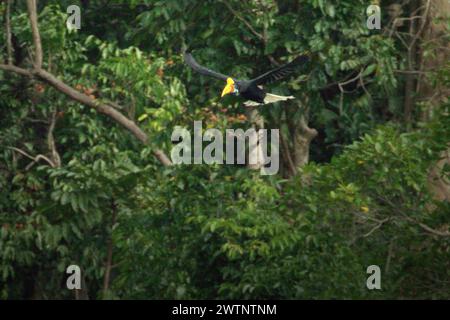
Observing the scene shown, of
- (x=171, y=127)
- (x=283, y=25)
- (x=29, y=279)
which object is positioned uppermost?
(x=283, y=25)

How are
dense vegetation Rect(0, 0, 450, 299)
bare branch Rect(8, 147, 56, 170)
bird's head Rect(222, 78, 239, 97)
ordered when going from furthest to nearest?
1. bare branch Rect(8, 147, 56, 170)
2. bird's head Rect(222, 78, 239, 97)
3. dense vegetation Rect(0, 0, 450, 299)

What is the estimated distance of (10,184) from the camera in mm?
15562

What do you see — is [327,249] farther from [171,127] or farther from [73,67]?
[73,67]

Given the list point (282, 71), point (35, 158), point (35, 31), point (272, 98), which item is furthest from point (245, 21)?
point (282, 71)

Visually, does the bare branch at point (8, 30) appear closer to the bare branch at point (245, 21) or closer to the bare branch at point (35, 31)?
the bare branch at point (35, 31)

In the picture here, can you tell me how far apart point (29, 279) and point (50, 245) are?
153cm

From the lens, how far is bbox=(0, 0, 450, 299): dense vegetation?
12562 millimetres

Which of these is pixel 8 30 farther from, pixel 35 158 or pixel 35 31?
pixel 35 158

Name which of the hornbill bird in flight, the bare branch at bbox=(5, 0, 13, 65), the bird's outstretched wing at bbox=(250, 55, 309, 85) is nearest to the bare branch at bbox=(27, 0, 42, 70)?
the bare branch at bbox=(5, 0, 13, 65)

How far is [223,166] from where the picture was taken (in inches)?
544

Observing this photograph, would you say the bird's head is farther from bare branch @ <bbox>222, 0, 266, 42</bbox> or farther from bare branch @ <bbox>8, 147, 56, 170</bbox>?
bare branch @ <bbox>8, 147, 56, 170</bbox>

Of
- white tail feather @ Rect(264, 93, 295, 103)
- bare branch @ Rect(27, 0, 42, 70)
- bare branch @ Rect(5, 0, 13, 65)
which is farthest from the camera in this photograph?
bare branch @ Rect(5, 0, 13, 65)

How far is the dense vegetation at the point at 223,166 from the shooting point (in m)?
12.6

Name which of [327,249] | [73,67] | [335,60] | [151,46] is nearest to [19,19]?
[73,67]
